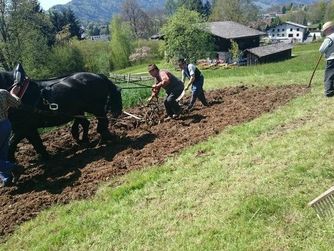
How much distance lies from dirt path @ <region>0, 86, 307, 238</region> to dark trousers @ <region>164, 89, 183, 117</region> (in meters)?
0.37

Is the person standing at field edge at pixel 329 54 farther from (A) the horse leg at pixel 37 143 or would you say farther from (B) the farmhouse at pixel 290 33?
(B) the farmhouse at pixel 290 33

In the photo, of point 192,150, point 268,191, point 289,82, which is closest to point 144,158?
point 192,150

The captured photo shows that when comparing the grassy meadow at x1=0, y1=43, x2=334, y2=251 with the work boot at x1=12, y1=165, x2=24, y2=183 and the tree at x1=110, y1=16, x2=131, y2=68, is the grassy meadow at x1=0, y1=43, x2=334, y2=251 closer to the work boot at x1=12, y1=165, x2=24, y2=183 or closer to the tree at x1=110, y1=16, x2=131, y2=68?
the work boot at x1=12, y1=165, x2=24, y2=183

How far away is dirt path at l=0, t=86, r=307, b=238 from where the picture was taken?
6.78m

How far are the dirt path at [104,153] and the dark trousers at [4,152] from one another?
0.32 meters

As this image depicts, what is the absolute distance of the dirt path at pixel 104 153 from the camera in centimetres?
678

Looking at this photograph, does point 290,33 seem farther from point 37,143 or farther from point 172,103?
point 37,143

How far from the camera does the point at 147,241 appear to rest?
502cm

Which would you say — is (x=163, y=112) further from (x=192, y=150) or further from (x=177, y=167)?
(x=177, y=167)

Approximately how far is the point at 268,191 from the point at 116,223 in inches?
86.3

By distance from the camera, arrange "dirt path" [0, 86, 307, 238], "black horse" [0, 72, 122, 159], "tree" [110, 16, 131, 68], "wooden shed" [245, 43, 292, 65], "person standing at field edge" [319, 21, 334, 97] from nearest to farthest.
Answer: "dirt path" [0, 86, 307, 238], "black horse" [0, 72, 122, 159], "person standing at field edge" [319, 21, 334, 97], "wooden shed" [245, 43, 292, 65], "tree" [110, 16, 131, 68]

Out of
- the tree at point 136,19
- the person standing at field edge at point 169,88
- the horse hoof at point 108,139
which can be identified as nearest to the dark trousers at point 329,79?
the person standing at field edge at point 169,88

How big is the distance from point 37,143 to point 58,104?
100 cm

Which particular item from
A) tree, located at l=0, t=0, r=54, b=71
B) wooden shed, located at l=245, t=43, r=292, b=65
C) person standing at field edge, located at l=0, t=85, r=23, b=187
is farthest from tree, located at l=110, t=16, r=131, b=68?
person standing at field edge, located at l=0, t=85, r=23, b=187
